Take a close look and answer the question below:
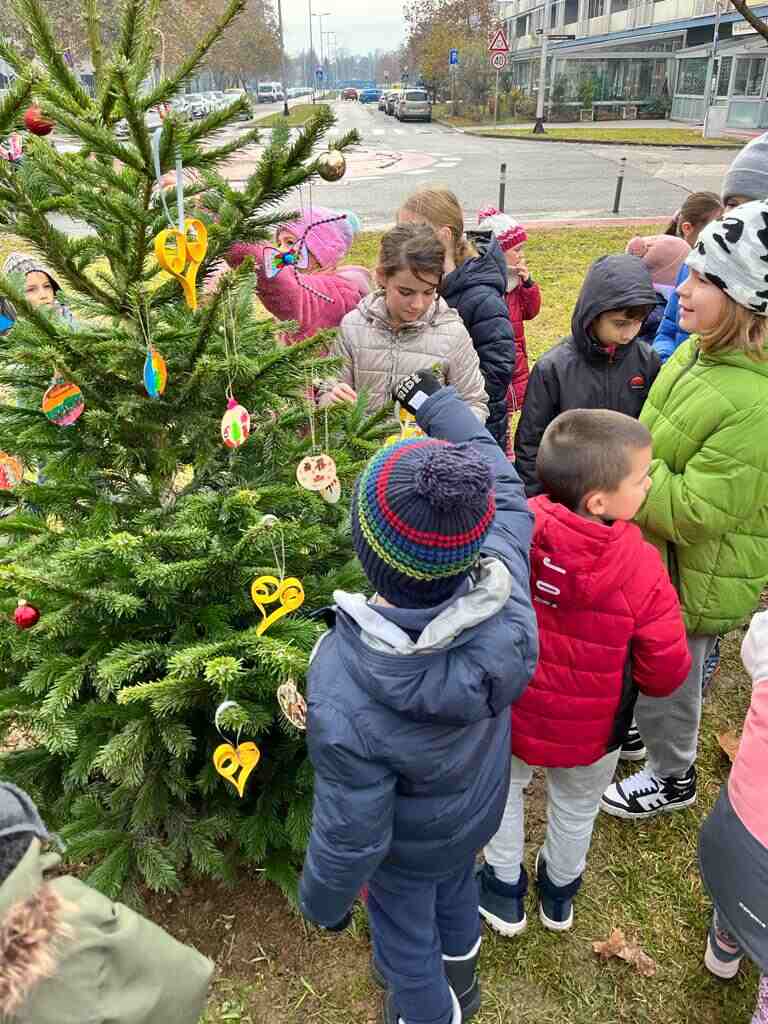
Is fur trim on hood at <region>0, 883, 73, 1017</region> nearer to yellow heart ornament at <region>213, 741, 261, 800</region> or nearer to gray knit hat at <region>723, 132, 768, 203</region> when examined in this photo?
yellow heart ornament at <region>213, 741, 261, 800</region>

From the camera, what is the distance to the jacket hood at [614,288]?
2.80 metres

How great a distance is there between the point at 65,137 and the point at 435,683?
157cm

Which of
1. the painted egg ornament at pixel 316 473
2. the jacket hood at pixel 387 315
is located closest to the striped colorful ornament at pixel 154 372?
the painted egg ornament at pixel 316 473

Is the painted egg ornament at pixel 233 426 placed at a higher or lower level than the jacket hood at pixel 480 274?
lower

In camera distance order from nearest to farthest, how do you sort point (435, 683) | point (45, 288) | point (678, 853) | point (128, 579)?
point (435, 683), point (128, 579), point (678, 853), point (45, 288)

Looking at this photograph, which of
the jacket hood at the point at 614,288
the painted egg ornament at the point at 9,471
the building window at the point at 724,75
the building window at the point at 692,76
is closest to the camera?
the painted egg ornament at the point at 9,471

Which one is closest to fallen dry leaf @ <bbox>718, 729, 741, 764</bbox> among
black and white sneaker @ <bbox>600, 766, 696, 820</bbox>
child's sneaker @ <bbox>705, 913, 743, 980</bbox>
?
black and white sneaker @ <bbox>600, 766, 696, 820</bbox>

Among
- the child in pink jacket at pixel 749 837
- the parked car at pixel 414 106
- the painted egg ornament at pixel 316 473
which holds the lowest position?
the child in pink jacket at pixel 749 837

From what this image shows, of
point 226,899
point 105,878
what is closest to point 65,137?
point 105,878

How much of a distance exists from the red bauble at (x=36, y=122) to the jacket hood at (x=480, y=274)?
212cm

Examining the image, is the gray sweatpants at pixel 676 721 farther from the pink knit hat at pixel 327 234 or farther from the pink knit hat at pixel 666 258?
the pink knit hat at pixel 666 258

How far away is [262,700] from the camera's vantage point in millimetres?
2123

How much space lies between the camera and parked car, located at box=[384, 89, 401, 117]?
47.5 m

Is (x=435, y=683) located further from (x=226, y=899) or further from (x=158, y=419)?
(x=226, y=899)
